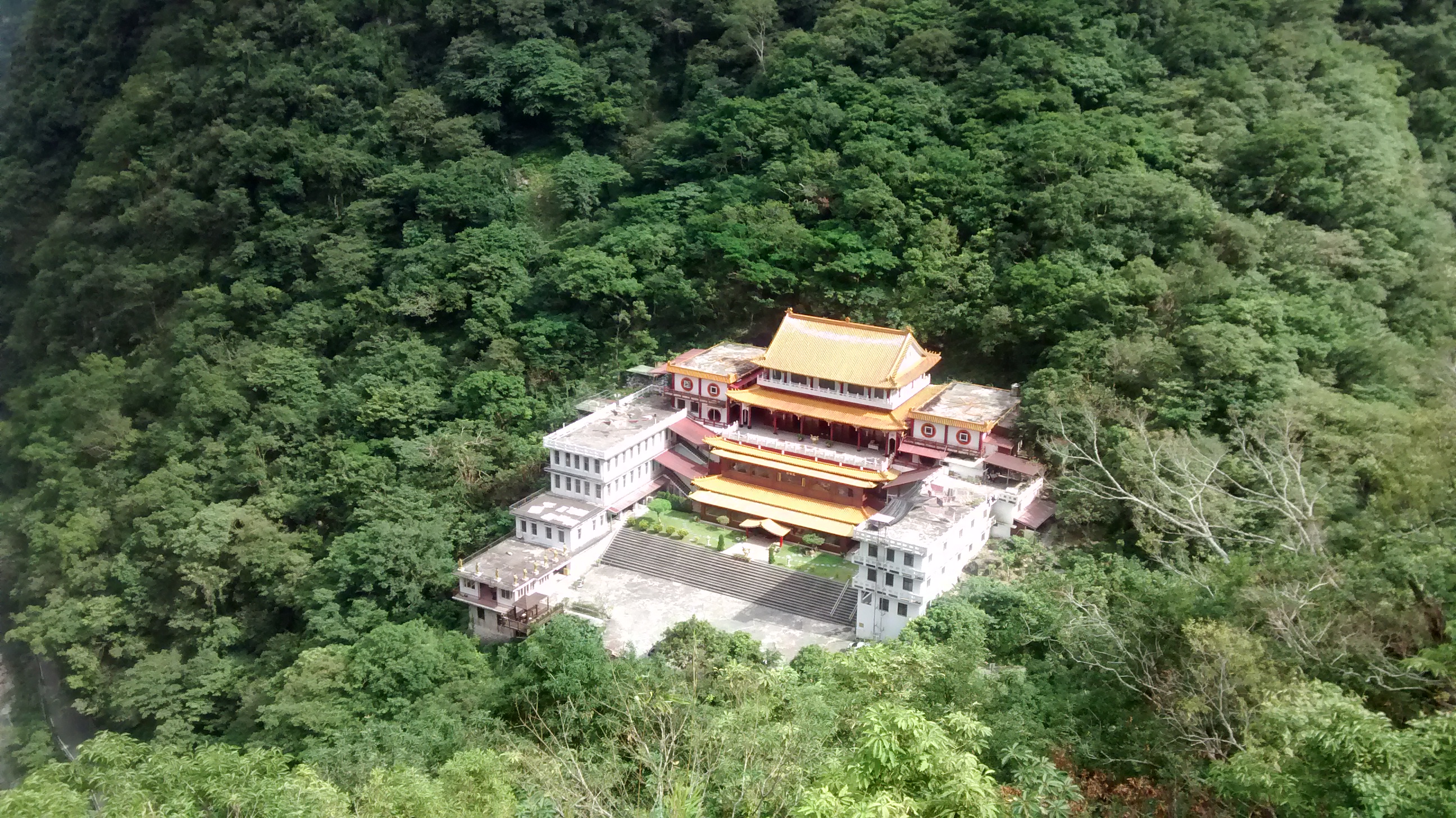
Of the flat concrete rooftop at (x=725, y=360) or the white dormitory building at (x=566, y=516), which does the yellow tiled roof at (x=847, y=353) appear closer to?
the flat concrete rooftop at (x=725, y=360)

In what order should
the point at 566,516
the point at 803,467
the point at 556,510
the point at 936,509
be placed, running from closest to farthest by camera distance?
the point at 936,509 < the point at 566,516 < the point at 556,510 < the point at 803,467

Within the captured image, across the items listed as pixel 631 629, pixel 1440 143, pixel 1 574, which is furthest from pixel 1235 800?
pixel 1 574

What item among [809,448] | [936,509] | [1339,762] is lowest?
[809,448]

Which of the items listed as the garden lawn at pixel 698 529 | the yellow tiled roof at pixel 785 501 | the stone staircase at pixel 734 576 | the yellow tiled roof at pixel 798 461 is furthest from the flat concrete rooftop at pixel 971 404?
the garden lawn at pixel 698 529

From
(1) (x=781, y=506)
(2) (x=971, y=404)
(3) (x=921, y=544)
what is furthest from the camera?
(2) (x=971, y=404)

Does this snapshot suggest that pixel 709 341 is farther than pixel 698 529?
Yes

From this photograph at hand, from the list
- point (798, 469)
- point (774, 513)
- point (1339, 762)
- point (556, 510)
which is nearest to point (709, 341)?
point (798, 469)

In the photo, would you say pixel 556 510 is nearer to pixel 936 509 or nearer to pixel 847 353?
pixel 847 353
